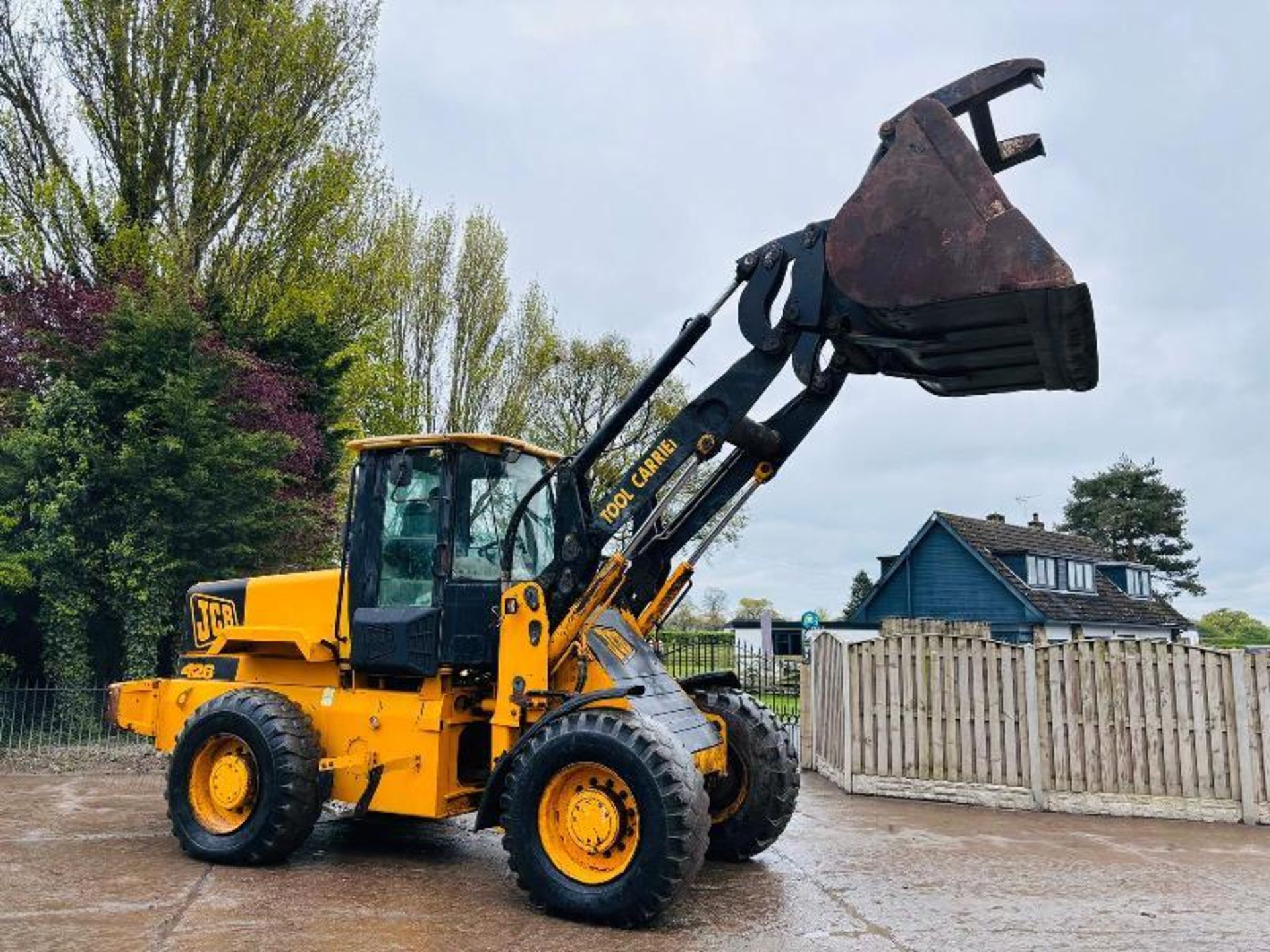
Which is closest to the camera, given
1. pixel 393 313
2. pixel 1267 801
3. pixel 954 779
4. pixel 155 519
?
pixel 1267 801

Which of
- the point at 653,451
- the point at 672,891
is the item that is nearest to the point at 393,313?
the point at 653,451

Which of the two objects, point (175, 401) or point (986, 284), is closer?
point (986, 284)

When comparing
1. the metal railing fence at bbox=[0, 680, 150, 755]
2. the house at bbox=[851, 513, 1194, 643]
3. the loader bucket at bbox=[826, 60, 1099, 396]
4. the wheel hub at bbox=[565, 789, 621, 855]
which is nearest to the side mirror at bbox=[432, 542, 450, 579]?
the wheel hub at bbox=[565, 789, 621, 855]

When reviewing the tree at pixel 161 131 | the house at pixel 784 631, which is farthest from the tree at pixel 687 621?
the tree at pixel 161 131

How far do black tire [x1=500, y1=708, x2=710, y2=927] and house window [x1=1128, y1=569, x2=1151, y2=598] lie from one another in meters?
39.0

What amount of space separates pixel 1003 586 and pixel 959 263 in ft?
91.7

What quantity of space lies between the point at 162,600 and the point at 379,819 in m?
6.19

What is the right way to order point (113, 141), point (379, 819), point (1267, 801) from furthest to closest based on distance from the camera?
point (113, 141) → point (1267, 801) → point (379, 819)

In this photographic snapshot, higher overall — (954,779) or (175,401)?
(175,401)

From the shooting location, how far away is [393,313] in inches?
1032

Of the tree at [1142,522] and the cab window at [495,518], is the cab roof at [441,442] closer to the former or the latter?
the cab window at [495,518]

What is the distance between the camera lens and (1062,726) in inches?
368

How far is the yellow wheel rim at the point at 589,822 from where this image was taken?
534 cm

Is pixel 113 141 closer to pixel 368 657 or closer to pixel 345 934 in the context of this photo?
pixel 368 657
